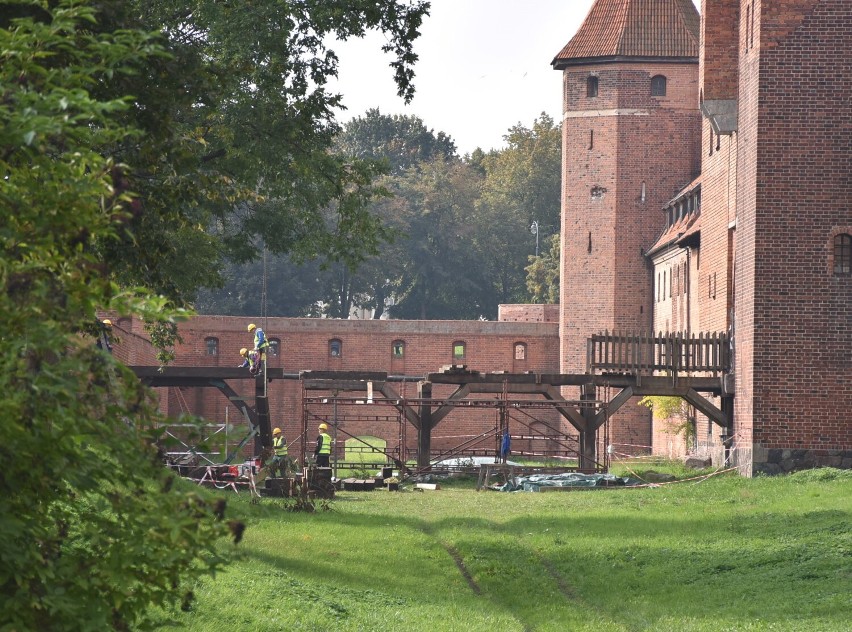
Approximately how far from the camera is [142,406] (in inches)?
203

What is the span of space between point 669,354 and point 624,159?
1439 cm

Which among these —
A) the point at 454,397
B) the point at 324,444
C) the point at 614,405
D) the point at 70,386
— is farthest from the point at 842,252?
the point at 70,386

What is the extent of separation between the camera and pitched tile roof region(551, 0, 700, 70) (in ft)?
139

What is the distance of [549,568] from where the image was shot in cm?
1491

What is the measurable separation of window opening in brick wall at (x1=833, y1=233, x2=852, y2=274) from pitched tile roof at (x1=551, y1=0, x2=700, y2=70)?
718 inches

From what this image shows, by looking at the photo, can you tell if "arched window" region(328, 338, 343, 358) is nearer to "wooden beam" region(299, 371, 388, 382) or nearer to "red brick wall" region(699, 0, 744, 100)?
"wooden beam" region(299, 371, 388, 382)

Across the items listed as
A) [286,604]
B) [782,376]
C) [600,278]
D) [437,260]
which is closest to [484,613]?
[286,604]

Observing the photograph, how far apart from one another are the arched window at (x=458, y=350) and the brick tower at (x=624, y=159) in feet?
22.3

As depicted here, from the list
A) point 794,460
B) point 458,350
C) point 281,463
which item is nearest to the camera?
point 281,463

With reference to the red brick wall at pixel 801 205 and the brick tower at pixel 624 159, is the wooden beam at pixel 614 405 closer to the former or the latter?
the red brick wall at pixel 801 205

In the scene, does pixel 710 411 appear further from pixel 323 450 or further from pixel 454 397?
pixel 323 450

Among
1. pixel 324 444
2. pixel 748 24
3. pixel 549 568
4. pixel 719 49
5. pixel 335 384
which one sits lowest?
pixel 549 568

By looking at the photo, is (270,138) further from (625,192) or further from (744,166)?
(625,192)

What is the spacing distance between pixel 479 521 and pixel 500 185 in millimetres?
57215
